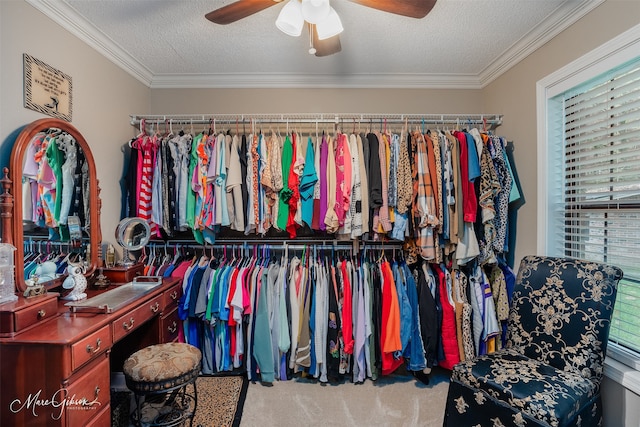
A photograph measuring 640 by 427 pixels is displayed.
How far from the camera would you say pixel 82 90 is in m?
1.92

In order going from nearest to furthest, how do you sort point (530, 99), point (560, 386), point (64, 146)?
point (560, 386) < point (64, 146) < point (530, 99)

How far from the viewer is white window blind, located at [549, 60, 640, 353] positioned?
1.48 m

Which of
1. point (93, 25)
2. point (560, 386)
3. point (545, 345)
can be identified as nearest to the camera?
point (560, 386)

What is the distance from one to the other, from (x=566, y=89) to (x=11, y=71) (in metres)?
3.16

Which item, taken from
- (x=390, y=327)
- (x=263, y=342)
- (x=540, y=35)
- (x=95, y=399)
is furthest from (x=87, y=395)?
(x=540, y=35)

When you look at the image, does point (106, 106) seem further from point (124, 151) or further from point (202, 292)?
point (202, 292)

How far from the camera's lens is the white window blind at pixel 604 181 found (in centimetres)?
148

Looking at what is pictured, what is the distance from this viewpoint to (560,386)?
133 centimetres

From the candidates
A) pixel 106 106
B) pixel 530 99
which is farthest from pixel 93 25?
pixel 530 99

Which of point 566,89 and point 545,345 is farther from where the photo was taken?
point 566,89

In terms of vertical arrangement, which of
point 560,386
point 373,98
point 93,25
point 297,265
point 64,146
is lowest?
point 560,386

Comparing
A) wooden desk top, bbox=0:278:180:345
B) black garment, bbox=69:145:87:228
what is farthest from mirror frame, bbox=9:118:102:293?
wooden desk top, bbox=0:278:180:345

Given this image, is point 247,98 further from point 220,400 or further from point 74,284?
point 220,400

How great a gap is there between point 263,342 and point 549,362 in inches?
70.9
